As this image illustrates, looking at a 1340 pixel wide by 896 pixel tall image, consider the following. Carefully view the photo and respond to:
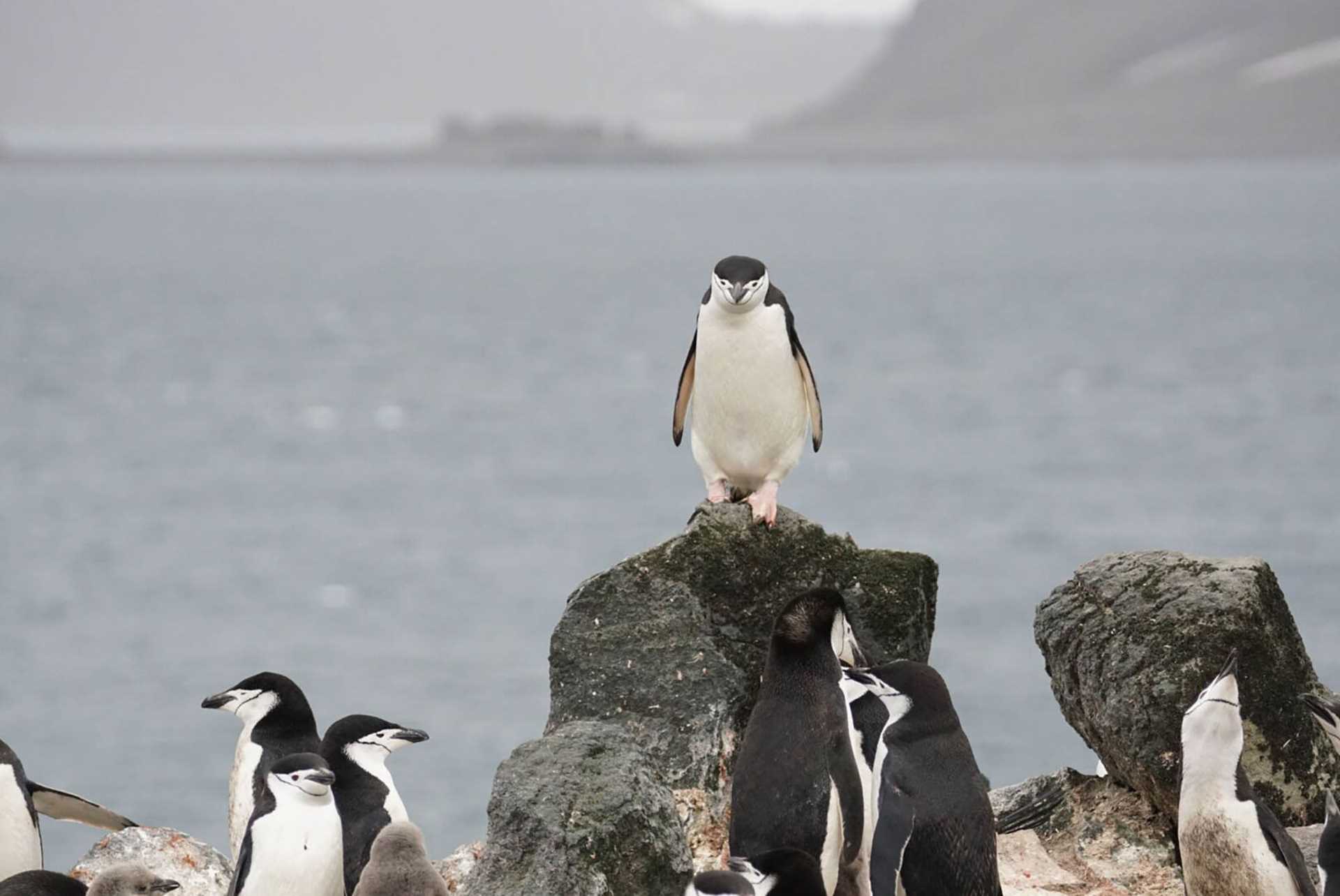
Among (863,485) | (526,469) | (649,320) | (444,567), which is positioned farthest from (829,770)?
(649,320)

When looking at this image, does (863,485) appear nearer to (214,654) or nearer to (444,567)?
(444,567)

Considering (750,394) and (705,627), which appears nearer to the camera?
(705,627)

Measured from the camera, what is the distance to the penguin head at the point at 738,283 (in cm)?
930

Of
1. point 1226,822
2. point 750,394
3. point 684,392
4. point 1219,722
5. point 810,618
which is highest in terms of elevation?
point 684,392

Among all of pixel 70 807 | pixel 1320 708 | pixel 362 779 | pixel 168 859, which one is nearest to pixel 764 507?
pixel 362 779

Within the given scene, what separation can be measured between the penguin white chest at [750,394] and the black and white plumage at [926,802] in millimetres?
2041

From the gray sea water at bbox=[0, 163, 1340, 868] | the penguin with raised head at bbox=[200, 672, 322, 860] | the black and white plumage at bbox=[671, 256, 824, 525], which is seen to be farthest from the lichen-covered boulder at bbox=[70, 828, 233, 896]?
the gray sea water at bbox=[0, 163, 1340, 868]

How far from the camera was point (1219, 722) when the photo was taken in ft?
25.3

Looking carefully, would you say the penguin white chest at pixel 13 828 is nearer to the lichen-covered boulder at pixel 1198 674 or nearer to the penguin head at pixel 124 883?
the penguin head at pixel 124 883

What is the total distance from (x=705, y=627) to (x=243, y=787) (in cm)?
235

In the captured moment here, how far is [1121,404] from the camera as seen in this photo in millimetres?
71375

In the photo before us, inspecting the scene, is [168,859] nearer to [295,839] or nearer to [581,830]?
[295,839]

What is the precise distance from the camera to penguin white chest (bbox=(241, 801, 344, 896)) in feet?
26.2

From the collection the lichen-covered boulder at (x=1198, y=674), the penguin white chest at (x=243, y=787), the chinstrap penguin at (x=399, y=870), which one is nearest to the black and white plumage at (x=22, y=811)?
the penguin white chest at (x=243, y=787)
